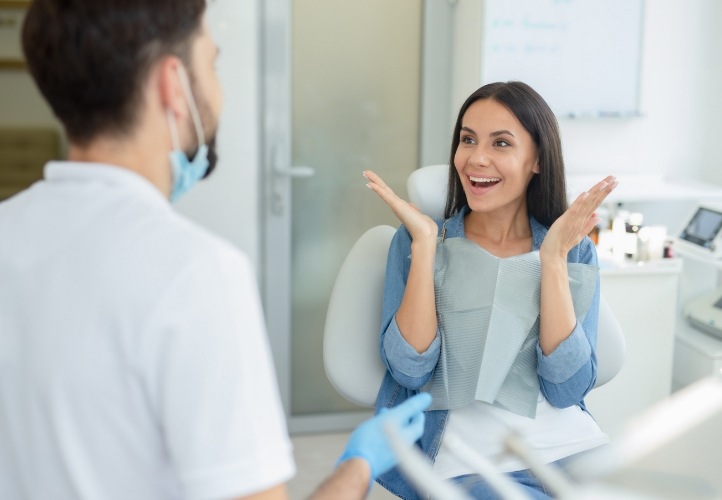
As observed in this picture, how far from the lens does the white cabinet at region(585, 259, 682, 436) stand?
2.53 m

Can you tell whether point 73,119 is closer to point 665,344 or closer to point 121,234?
point 121,234

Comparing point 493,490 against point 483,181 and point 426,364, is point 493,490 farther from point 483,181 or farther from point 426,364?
point 483,181

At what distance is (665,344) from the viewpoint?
259cm

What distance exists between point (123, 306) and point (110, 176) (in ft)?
0.47

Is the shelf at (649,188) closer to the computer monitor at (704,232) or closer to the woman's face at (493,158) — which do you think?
the computer monitor at (704,232)

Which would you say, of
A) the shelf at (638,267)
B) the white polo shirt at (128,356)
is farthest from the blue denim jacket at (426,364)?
the shelf at (638,267)

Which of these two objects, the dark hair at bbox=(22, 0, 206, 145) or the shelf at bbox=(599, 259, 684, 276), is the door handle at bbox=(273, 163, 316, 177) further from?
the dark hair at bbox=(22, 0, 206, 145)

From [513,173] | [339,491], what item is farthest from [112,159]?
[513,173]

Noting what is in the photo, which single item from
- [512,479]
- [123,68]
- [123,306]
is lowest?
[512,479]

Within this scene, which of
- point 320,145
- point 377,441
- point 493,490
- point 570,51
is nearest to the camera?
point 377,441

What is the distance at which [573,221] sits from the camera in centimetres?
160

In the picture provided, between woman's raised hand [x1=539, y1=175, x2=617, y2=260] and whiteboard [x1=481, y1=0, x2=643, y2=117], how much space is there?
118cm

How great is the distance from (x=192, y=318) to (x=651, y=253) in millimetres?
2044

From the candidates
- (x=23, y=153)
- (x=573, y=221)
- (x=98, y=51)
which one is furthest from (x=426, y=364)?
(x=23, y=153)
